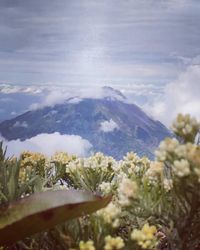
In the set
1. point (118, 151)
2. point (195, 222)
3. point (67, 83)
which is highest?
point (195, 222)

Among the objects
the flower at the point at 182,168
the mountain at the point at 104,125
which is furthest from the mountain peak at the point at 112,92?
the flower at the point at 182,168

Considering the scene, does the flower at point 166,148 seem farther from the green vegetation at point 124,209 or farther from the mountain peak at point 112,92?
the mountain peak at point 112,92

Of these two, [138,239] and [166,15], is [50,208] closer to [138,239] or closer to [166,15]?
[138,239]

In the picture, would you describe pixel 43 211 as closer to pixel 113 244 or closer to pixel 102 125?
pixel 113 244

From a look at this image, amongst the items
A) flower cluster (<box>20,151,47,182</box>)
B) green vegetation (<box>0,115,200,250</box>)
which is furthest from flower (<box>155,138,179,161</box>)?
flower cluster (<box>20,151,47,182</box>)

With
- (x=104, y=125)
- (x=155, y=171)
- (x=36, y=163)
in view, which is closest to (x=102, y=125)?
(x=104, y=125)

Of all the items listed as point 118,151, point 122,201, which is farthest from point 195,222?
point 118,151

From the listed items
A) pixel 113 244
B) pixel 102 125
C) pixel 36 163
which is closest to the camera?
pixel 113 244
